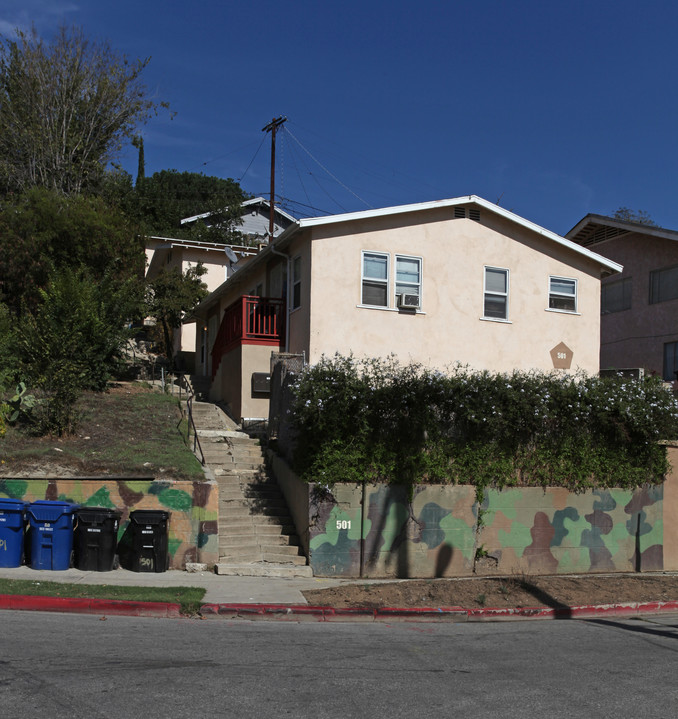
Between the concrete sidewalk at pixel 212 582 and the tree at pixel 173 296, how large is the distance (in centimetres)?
1611

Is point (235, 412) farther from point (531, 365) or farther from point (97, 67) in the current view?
point (97, 67)

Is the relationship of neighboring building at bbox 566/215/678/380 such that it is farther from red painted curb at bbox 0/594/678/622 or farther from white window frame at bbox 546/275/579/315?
red painted curb at bbox 0/594/678/622

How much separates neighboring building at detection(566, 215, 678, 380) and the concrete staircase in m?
14.6

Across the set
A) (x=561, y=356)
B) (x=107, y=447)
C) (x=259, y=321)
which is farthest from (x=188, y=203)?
(x=107, y=447)

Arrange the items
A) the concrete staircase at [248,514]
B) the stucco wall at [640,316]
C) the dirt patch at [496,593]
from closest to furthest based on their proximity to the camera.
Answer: the dirt patch at [496,593]
the concrete staircase at [248,514]
the stucco wall at [640,316]

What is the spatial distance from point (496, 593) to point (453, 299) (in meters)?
9.59

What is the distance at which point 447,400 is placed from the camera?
13.7 m

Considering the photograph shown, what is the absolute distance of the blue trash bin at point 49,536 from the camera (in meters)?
11.7

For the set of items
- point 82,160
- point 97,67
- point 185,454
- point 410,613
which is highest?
point 97,67

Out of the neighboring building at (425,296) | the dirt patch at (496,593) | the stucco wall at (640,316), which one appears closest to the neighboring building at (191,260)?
the neighboring building at (425,296)

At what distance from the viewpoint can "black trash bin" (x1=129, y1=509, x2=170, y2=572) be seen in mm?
12047

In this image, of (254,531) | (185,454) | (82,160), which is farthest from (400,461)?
(82,160)

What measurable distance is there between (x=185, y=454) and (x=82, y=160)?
81.8 feet

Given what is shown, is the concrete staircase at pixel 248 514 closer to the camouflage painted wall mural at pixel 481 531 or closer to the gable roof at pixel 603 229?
the camouflage painted wall mural at pixel 481 531
